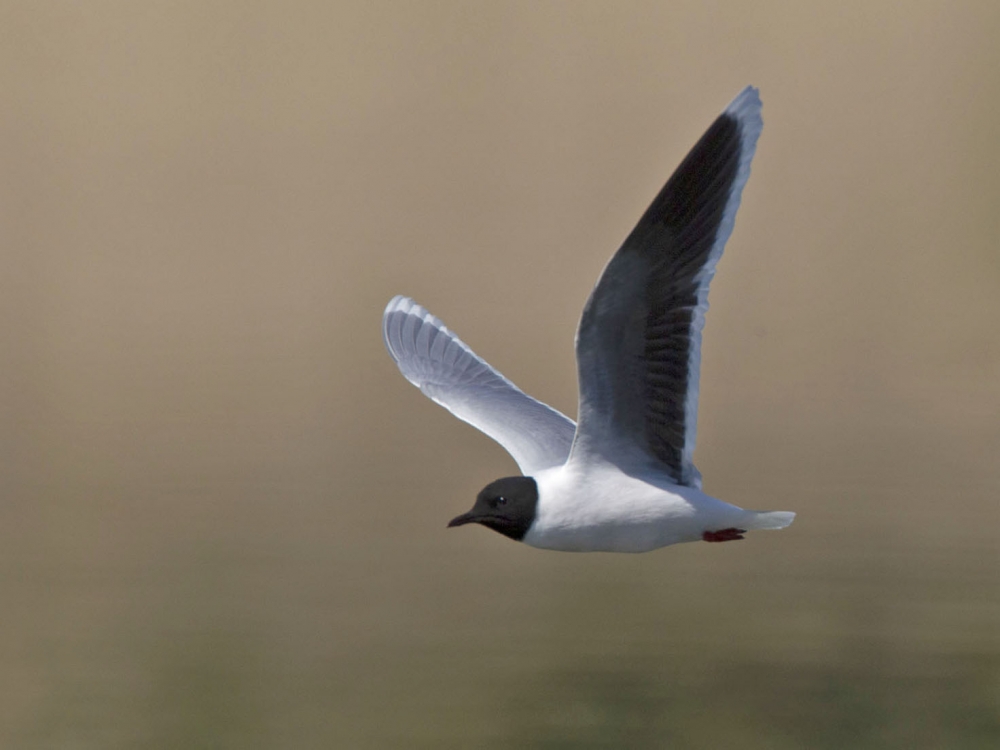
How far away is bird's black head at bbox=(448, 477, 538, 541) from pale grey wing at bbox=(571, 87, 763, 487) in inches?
7.6

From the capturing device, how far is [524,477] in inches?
137

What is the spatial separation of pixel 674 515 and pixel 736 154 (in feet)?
2.45

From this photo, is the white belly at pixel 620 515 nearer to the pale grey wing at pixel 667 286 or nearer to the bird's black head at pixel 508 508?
the bird's black head at pixel 508 508

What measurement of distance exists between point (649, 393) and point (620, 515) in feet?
0.85

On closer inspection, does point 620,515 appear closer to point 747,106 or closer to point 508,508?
point 508,508

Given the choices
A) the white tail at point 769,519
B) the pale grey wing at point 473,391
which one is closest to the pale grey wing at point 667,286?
the white tail at point 769,519

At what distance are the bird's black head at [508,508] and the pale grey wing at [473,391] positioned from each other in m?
0.41

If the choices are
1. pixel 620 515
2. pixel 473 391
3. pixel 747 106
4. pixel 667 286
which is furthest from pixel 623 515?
pixel 473 391

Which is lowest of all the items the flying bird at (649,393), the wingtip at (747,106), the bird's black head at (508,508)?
the bird's black head at (508,508)

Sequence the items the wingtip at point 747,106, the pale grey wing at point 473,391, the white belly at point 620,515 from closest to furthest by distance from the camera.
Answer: the wingtip at point 747,106 < the white belly at point 620,515 < the pale grey wing at point 473,391

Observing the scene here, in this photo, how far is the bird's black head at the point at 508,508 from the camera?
3398 millimetres

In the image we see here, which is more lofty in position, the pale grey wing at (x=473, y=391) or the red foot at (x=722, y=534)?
the pale grey wing at (x=473, y=391)

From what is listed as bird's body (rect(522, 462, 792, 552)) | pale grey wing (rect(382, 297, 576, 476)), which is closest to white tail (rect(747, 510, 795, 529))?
bird's body (rect(522, 462, 792, 552))

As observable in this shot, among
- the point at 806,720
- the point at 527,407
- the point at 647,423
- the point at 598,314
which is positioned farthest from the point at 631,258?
the point at 806,720
